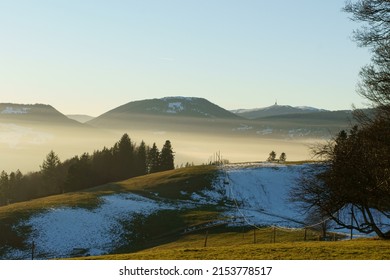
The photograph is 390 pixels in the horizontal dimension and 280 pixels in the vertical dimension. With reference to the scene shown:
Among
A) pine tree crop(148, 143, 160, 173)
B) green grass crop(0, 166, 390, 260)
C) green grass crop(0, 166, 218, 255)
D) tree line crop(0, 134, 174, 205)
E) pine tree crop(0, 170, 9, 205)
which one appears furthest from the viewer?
pine tree crop(148, 143, 160, 173)

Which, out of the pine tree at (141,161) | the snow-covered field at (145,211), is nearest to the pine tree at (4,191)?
the pine tree at (141,161)

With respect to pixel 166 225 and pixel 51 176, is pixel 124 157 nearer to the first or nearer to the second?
pixel 51 176

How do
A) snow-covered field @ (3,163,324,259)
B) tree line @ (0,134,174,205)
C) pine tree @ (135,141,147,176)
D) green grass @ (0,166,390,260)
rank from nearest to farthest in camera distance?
green grass @ (0,166,390,260) → snow-covered field @ (3,163,324,259) → tree line @ (0,134,174,205) → pine tree @ (135,141,147,176)

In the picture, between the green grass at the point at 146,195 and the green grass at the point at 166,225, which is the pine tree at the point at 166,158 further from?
the green grass at the point at 166,225

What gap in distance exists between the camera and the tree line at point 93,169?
408 ft

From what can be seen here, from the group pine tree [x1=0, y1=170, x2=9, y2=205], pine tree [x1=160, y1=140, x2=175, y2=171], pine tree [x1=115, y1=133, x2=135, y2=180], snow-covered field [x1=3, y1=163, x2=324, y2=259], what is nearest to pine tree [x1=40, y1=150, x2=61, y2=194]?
pine tree [x1=0, y1=170, x2=9, y2=205]

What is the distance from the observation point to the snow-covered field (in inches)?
2717

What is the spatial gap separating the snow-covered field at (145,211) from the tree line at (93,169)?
982 inches

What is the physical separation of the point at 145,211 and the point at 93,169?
1865 inches

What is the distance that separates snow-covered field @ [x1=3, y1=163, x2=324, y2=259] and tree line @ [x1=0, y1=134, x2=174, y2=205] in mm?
24940

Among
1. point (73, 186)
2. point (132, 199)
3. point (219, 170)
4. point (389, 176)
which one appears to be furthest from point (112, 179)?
point (389, 176)

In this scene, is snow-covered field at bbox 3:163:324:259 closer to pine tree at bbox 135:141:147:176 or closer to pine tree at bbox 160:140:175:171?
pine tree at bbox 160:140:175:171

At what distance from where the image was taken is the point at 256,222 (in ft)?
261
